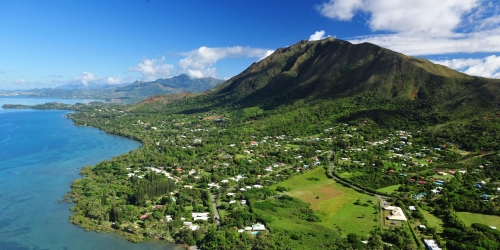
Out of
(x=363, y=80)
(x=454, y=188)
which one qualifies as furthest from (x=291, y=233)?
(x=363, y=80)

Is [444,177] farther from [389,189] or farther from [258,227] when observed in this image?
[258,227]

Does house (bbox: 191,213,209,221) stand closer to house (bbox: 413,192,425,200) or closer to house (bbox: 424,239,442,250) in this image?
house (bbox: 424,239,442,250)

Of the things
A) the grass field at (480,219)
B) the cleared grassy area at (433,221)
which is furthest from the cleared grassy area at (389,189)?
the grass field at (480,219)

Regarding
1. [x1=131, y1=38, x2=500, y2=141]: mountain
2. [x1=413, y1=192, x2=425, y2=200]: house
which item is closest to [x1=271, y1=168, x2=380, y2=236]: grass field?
[x1=413, y1=192, x2=425, y2=200]: house

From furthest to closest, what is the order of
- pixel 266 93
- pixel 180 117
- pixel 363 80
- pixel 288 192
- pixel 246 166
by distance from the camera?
pixel 266 93, pixel 180 117, pixel 363 80, pixel 246 166, pixel 288 192

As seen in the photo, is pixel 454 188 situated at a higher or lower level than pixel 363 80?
lower

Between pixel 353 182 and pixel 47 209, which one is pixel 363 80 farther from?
pixel 47 209

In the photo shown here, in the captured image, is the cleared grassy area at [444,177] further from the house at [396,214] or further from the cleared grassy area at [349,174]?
the house at [396,214]
